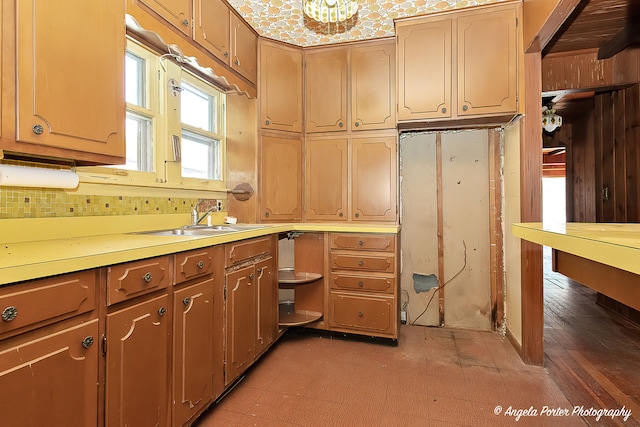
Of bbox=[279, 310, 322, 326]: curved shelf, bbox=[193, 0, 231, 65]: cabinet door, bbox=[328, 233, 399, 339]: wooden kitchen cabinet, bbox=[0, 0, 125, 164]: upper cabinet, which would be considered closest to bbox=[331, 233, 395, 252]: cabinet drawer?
bbox=[328, 233, 399, 339]: wooden kitchen cabinet

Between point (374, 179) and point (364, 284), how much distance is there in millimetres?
907

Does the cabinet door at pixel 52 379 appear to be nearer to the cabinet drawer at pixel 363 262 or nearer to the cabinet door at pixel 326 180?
the cabinet drawer at pixel 363 262

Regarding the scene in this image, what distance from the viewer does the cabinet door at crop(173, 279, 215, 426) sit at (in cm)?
143

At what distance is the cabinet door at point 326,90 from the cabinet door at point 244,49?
1.66 feet

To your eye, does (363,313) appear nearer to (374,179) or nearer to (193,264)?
(374,179)

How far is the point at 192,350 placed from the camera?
1521 mm

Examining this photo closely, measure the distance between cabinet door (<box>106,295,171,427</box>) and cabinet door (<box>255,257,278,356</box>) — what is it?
32.6 inches

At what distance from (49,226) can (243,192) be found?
4.77 ft

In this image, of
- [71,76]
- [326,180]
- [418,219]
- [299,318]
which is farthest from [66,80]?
[418,219]

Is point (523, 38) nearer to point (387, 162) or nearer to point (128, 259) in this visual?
point (387, 162)

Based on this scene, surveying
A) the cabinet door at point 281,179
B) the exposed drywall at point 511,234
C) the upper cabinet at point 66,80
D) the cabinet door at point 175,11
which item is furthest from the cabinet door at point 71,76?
the exposed drywall at point 511,234

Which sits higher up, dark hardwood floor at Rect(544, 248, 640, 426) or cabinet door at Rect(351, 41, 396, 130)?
cabinet door at Rect(351, 41, 396, 130)

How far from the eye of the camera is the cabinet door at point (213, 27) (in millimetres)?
2023

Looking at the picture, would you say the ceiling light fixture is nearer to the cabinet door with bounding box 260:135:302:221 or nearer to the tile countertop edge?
the cabinet door with bounding box 260:135:302:221
